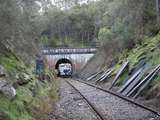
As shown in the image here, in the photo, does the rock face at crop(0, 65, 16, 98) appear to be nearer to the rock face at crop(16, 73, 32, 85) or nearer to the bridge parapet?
the rock face at crop(16, 73, 32, 85)

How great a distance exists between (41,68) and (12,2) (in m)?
3.76

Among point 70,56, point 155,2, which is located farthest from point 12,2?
point 70,56

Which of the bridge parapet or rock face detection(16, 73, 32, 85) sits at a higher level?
rock face detection(16, 73, 32, 85)

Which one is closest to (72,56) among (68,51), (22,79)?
(68,51)

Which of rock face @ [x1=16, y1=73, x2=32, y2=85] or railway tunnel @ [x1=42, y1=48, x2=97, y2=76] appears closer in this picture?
rock face @ [x1=16, y1=73, x2=32, y2=85]

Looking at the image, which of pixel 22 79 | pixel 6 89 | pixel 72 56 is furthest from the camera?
pixel 72 56

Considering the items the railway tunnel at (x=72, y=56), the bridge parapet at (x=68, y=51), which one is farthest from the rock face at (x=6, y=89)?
the bridge parapet at (x=68, y=51)

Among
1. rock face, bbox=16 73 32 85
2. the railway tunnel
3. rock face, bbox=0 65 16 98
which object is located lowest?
the railway tunnel

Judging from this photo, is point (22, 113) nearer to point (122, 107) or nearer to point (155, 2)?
point (122, 107)

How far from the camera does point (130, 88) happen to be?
58.1ft

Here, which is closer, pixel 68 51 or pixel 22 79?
pixel 22 79

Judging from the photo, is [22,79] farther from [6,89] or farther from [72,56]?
[72,56]

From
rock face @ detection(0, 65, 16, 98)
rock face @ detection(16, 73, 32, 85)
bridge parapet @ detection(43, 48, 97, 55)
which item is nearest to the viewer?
rock face @ detection(0, 65, 16, 98)

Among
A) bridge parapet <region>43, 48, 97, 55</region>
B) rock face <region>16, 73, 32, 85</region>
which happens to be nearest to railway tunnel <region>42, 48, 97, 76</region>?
bridge parapet <region>43, 48, 97, 55</region>
